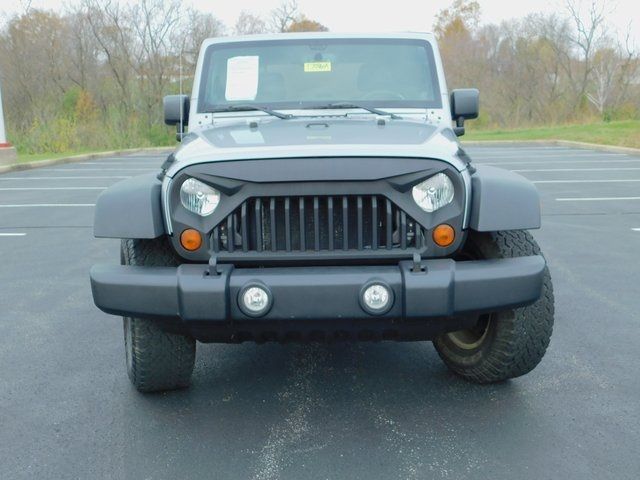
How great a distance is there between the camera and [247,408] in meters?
3.40

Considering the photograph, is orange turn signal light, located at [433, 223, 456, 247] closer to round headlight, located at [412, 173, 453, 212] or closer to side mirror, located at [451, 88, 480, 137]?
round headlight, located at [412, 173, 453, 212]

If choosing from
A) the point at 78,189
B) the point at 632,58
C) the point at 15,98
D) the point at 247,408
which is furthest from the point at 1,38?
the point at 247,408

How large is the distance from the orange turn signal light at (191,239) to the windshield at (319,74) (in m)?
1.53

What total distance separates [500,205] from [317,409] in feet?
4.10

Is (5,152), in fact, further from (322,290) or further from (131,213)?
(322,290)

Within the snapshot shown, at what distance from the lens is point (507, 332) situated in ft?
10.7

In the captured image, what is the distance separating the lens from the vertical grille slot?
2.93 meters

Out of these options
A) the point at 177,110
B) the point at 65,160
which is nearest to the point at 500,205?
the point at 177,110

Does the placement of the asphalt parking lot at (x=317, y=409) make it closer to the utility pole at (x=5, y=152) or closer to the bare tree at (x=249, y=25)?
the utility pole at (x=5, y=152)

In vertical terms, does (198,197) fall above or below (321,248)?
above

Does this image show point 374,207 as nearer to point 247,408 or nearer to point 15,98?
point 247,408

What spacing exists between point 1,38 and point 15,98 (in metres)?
2.80

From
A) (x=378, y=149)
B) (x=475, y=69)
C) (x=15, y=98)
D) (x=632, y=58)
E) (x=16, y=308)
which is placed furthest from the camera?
(x=475, y=69)

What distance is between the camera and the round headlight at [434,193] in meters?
2.95
